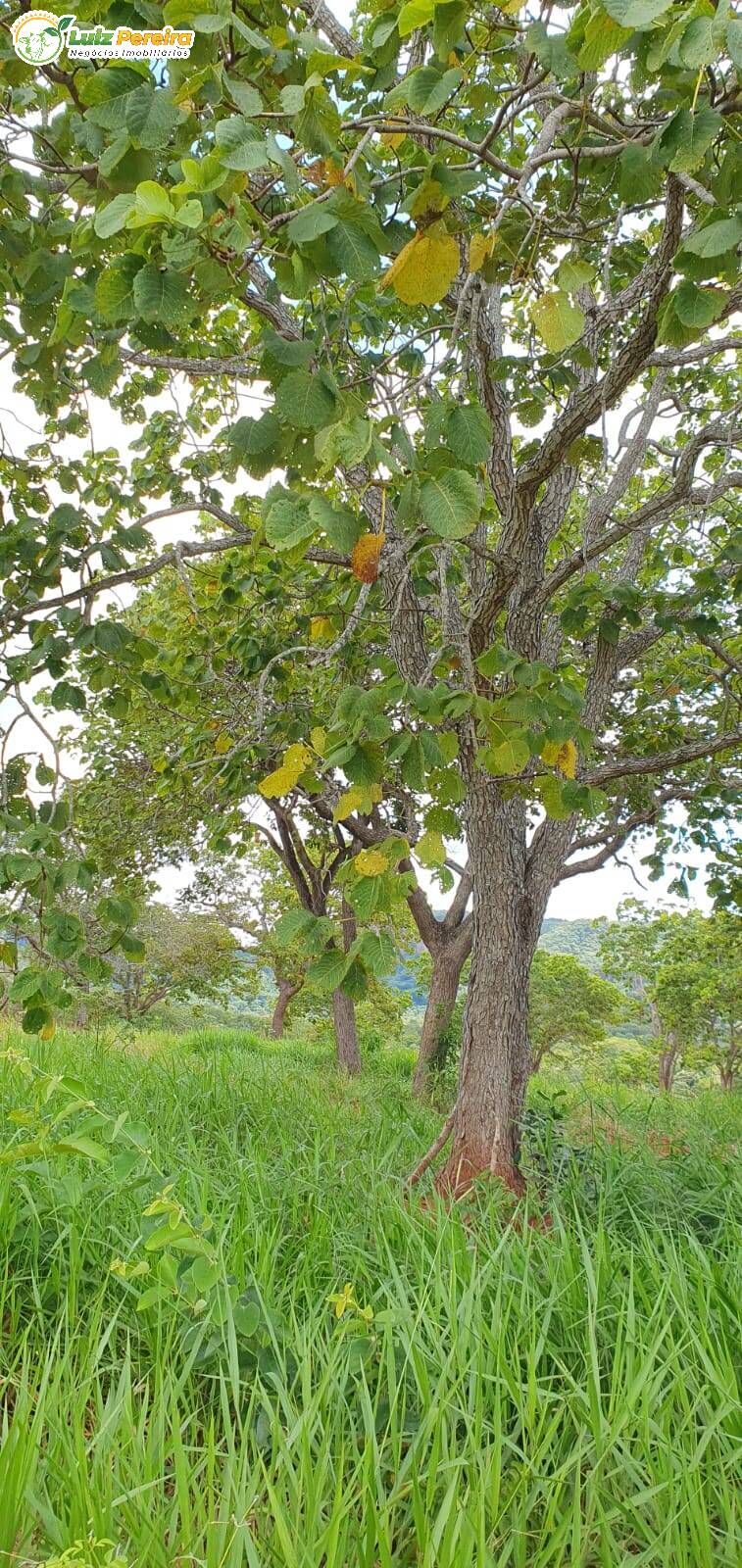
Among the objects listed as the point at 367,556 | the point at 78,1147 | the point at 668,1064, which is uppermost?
the point at 367,556

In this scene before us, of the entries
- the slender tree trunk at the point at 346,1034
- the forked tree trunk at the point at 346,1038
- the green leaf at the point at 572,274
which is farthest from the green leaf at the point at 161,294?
the forked tree trunk at the point at 346,1038

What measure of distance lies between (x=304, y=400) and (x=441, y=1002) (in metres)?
6.18

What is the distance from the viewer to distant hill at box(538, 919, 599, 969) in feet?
49.4

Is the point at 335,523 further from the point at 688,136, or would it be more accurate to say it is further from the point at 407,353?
the point at 407,353

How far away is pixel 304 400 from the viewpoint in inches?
50.6

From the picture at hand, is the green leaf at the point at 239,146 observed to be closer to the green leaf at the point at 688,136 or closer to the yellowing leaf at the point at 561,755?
the green leaf at the point at 688,136

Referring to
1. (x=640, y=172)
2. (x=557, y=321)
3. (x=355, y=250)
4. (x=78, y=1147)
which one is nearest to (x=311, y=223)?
(x=355, y=250)

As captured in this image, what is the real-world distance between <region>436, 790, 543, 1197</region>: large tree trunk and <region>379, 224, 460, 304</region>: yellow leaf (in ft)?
7.02

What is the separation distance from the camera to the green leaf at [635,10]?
1.00 meters

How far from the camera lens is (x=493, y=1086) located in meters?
3.24

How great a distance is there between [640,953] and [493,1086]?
1182 cm

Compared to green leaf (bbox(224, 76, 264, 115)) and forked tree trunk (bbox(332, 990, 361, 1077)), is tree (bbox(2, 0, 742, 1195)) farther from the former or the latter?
forked tree trunk (bbox(332, 990, 361, 1077))

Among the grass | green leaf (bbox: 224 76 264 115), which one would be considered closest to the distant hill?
the grass

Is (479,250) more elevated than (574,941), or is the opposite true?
(574,941)
